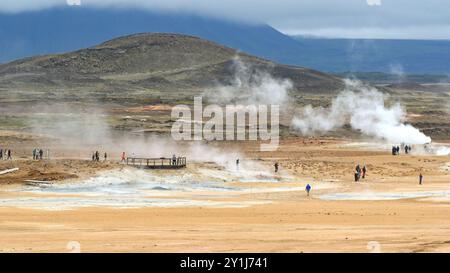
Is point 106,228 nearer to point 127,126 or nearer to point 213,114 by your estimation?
point 127,126

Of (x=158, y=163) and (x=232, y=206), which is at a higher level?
(x=158, y=163)

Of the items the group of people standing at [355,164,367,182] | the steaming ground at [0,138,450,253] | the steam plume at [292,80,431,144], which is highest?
the steam plume at [292,80,431,144]

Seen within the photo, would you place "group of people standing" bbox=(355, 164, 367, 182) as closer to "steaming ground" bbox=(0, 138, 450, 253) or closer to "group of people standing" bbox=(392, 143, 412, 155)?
"steaming ground" bbox=(0, 138, 450, 253)

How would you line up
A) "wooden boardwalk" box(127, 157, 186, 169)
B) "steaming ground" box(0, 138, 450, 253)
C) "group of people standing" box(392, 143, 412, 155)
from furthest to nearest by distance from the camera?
1. "group of people standing" box(392, 143, 412, 155)
2. "wooden boardwalk" box(127, 157, 186, 169)
3. "steaming ground" box(0, 138, 450, 253)

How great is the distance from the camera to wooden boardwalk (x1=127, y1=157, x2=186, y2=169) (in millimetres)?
62881

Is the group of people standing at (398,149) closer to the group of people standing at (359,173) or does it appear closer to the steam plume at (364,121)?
the steam plume at (364,121)

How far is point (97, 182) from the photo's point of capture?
58125 mm

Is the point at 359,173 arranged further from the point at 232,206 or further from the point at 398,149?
the point at 398,149

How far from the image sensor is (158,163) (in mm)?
67188

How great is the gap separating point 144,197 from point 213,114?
7815 centimetres

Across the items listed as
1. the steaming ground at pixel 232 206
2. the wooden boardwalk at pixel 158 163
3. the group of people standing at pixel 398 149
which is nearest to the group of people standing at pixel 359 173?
the steaming ground at pixel 232 206

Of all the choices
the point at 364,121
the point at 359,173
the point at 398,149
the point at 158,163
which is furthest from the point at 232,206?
the point at 364,121

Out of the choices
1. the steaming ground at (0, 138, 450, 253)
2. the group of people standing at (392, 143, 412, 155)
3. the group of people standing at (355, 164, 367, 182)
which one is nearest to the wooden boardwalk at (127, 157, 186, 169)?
the steaming ground at (0, 138, 450, 253)
